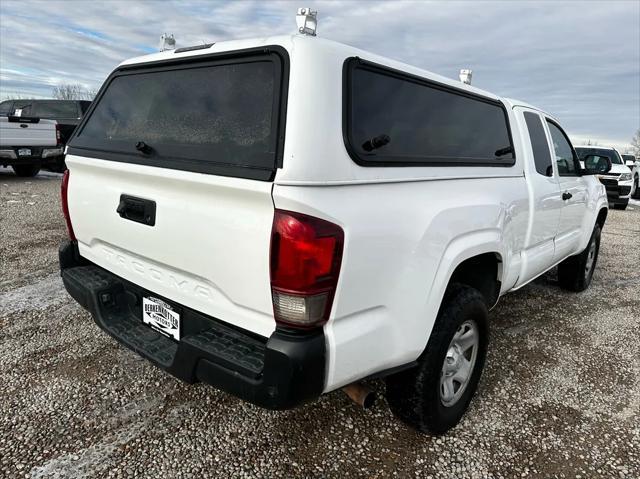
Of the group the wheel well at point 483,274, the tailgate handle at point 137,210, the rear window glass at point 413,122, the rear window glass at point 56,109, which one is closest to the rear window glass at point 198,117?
the tailgate handle at point 137,210

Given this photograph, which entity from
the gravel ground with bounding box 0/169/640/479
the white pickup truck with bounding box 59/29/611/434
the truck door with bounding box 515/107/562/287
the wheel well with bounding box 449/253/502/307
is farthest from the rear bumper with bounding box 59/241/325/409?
the truck door with bounding box 515/107/562/287

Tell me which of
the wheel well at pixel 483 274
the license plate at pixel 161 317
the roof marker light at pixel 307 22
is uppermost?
the roof marker light at pixel 307 22

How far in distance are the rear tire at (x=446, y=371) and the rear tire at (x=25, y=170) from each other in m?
12.0

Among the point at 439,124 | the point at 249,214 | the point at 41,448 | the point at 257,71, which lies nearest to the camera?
the point at 249,214

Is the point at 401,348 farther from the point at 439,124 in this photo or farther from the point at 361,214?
the point at 439,124

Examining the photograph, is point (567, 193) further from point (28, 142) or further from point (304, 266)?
point (28, 142)

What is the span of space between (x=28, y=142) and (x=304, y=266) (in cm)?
1096

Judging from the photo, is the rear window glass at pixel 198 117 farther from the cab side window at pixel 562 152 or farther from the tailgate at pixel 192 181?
the cab side window at pixel 562 152

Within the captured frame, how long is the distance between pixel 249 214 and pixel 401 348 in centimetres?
89

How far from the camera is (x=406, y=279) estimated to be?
209cm

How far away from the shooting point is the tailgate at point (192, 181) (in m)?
1.88

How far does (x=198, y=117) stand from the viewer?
2.21 metres

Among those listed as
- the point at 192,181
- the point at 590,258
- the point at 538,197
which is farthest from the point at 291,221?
the point at 590,258

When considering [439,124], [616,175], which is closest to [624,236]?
[616,175]
